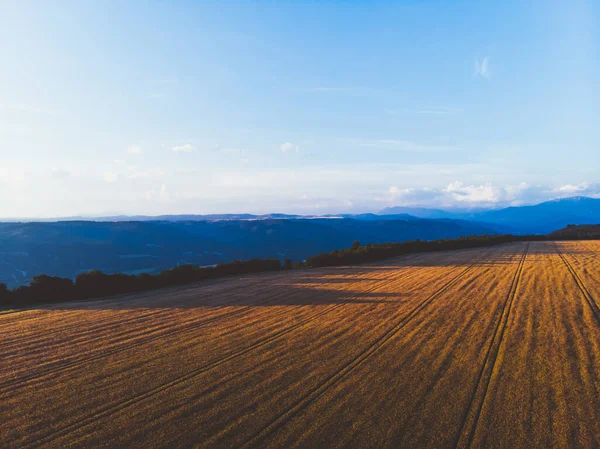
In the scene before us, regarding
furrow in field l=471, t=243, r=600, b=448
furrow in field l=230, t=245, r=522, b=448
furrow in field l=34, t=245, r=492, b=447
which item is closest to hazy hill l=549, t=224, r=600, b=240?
furrow in field l=471, t=243, r=600, b=448

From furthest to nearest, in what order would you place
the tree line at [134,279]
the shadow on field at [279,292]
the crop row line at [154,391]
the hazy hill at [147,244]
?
the hazy hill at [147,244]
the tree line at [134,279]
the shadow on field at [279,292]
the crop row line at [154,391]

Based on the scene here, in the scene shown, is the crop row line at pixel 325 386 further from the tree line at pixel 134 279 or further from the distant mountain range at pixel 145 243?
the distant mountain range at pixel 145 243

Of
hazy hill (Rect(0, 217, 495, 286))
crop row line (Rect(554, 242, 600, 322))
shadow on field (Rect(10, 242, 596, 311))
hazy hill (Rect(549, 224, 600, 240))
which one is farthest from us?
hazy hill (Rect(0, 217, 495, 286))

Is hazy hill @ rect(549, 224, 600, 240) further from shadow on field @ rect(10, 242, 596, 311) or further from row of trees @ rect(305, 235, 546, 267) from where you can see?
shadow on field @ rect(10, 242, 596, 311)

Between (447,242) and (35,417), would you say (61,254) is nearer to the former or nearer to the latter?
(447,242)

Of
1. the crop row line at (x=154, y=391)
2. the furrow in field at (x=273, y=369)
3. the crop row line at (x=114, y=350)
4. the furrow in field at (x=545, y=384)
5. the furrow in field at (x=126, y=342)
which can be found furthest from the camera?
the furrow in field at (x=126, y=342)

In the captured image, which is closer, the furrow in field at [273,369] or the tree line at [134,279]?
the furrow in field at [273,369]

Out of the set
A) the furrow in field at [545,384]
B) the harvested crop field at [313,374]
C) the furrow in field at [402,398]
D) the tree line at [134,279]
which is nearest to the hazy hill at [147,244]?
the tree line at [134,279]
